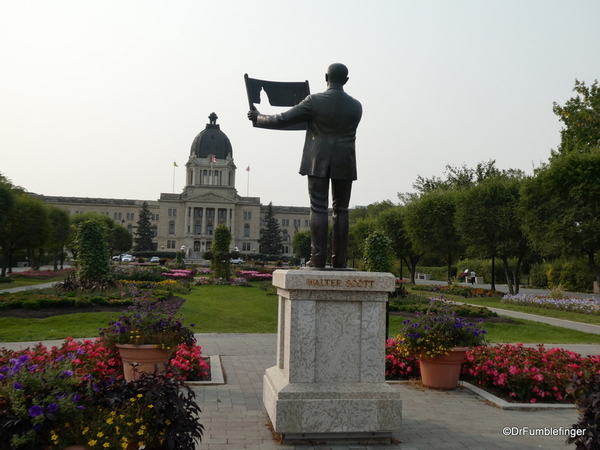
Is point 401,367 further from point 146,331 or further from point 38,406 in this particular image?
point 38,406

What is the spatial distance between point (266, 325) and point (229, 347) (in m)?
4.02

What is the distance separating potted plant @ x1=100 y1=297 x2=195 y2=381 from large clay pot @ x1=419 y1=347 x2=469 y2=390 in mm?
3579

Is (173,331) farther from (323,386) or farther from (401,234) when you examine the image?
(401,234)

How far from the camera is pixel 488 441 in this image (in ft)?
16.7

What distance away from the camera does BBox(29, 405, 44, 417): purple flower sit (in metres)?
3.34

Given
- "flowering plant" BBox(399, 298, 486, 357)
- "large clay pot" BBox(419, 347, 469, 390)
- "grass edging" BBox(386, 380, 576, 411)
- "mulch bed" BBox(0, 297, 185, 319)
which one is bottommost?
"mulch bed" BBox(0, 297, 185, 319)

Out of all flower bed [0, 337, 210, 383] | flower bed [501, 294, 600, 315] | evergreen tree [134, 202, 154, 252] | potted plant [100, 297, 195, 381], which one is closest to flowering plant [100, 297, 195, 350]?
potted plant [100, 297, 195, 381]

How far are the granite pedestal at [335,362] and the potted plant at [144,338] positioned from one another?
2.30 meters

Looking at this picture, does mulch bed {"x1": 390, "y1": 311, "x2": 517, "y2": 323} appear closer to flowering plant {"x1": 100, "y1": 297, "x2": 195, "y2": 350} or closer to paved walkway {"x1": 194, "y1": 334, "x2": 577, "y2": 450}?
paved walkway {"x1": 194, "y1": 334, "x2": 577, "y2": 450}

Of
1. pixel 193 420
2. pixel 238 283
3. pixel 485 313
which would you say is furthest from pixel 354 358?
pixel 238 283

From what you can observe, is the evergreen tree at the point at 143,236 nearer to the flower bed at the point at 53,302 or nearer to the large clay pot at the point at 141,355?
the flower bed at the point at 53,302

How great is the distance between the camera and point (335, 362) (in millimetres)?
5004

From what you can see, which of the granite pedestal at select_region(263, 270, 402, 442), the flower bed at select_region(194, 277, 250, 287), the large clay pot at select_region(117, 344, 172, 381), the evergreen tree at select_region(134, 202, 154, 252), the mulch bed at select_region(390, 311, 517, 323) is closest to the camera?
the granite pedestal at select_region(263, 270, 402, 442)

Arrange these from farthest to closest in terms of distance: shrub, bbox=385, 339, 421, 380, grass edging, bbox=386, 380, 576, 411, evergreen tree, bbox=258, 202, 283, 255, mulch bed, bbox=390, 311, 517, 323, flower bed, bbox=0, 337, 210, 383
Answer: evergreen tree, bbox=258, 202, 283, 255
mulch bed, bbox=390, 311, 517, 323
shrub, bbox=385, 339, 421, 380
grass edging, bbox=386, 380, 576, 411
flower bed, bbox=0, 337, 210, 383
